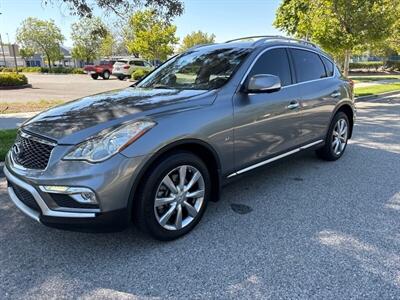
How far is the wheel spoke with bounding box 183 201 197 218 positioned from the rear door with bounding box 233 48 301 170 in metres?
0.69

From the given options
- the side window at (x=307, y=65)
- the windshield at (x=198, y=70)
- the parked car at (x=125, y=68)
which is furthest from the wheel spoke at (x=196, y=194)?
the parked car at (x=125, y=68)

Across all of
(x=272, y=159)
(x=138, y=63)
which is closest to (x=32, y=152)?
(x=272, y=159)

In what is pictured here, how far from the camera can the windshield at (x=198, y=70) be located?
378cm

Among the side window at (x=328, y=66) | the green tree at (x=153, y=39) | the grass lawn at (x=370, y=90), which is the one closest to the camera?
the side window at (x=328, y=66)

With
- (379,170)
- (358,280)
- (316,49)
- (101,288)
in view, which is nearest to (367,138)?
(379,170)

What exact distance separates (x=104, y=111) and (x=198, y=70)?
137 cm

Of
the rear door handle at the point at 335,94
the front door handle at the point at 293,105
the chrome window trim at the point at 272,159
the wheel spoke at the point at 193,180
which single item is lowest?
the chrome window trim at the point at 272,159

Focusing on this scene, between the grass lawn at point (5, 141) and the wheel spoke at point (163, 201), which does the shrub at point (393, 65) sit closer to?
the grass lawn at point (5, 141)

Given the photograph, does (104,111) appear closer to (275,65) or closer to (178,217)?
(178,217)

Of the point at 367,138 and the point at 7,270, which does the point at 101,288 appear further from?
the point at 367,138

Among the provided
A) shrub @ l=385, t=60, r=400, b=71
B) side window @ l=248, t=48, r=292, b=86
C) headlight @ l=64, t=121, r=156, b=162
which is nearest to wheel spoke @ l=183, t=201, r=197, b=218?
headlight @ l=64, t=121, r=156, b=162

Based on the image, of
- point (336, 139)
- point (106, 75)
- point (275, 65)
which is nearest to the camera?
point (275, 65)

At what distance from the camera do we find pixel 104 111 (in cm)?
317

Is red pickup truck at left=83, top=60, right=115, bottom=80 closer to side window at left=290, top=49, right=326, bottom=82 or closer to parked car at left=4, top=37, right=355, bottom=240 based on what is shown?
parked car at left=4, top=37, right=355, bottom=240
